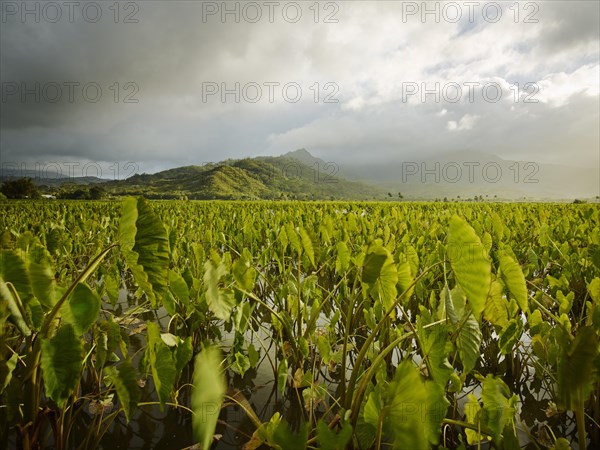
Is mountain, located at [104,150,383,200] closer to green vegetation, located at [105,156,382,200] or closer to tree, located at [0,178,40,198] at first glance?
green vegetation, located at [105,156,382,200]

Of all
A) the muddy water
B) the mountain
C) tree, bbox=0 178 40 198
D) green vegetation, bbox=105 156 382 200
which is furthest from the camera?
the mountain

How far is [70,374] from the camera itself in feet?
2.51

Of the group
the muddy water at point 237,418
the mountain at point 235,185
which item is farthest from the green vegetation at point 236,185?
the muddy water at point 237,418

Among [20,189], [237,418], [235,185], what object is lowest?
[237,418]

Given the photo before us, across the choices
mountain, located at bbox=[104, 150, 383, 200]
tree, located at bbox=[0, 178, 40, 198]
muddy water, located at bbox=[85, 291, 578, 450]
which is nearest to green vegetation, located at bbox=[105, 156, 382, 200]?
mountain, located at bbox=[104, 150, 383, 200]

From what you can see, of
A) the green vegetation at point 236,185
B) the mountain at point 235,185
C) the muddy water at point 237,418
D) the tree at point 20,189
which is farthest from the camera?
the mountain at point 235,185

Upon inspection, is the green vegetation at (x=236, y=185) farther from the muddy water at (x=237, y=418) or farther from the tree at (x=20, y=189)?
the muddy water at (x=237, y=418)

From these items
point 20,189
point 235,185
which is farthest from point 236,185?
point 20,189

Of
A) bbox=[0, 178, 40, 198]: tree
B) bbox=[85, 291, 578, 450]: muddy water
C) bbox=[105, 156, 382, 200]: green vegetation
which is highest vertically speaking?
bbox=[105, 156, 382, 200]: green vegetation

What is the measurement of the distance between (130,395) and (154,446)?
1.70ft

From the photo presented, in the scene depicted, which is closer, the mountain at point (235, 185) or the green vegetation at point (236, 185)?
the green vegetation at point (236, 185)

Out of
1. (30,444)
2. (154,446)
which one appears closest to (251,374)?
(154,446)

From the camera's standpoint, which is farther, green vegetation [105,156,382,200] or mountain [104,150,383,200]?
mountain [104,150,383,200]

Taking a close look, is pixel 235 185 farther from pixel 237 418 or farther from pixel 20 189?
pixel 237 418
